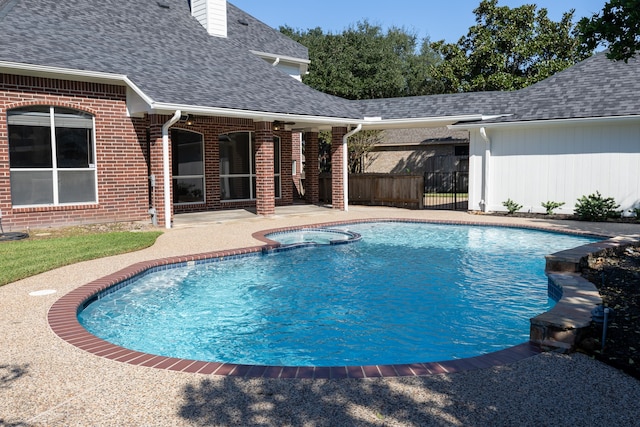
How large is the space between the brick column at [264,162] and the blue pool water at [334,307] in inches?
189

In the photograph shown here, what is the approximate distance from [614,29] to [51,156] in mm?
12399

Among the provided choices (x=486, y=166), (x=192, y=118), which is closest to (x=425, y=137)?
(x=486, y=166)

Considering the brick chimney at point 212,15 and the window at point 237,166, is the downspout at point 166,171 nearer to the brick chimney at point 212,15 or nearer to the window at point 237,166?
the window at point 237,166

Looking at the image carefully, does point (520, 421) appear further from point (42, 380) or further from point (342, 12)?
point (342, 12)

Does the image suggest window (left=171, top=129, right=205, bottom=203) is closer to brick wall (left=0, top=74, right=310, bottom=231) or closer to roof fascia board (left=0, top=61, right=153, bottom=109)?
brick wall (left=0, top=74, right=310, bottom=231)

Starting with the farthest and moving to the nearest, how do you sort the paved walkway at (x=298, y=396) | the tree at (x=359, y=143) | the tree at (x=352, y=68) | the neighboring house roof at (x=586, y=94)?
1. the tree at (x=352, y=68)
2. the tree at (x=359, y=143)
3. the neighboring house roof at (x=586, y=94)
4. the paved walkway at (x=298, y=396)

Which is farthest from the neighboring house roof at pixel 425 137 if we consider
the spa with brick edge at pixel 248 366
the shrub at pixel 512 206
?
the spa with brick edge at pixel 248 366

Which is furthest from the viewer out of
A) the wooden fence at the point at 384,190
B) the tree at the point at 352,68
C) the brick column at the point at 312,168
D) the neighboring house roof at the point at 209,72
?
the tree at the point at 352,68

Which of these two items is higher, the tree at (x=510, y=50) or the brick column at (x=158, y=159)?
A: the tree at (x=510, y=50)

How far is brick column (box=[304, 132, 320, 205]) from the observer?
20812mm

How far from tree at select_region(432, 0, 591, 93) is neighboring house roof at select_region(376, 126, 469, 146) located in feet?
17.0

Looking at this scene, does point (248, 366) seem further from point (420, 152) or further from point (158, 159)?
point (420, 152)

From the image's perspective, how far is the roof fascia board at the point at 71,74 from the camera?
452 inches

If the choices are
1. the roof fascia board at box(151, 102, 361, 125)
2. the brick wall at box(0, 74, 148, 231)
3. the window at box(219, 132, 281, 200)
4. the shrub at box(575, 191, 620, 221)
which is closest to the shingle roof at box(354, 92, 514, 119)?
the roof fascia board at box(151, 102, 361, 125)
